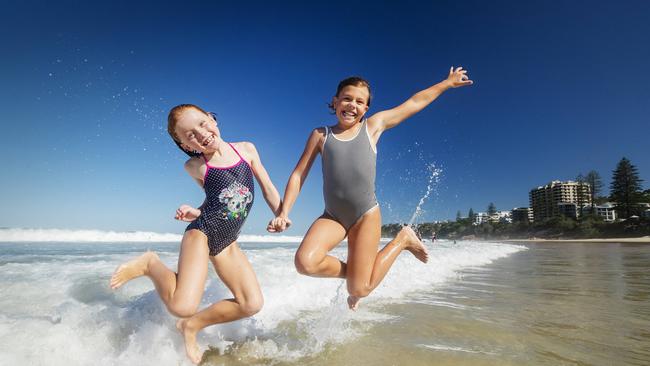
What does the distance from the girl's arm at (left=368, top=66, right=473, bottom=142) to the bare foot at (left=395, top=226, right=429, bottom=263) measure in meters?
1.20

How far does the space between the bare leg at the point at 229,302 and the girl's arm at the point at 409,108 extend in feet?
5.89

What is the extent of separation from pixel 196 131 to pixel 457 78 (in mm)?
2824

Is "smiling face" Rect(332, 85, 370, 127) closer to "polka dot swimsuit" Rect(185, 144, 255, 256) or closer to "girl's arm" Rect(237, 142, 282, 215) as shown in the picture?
"girl's arm" Rect(237, 142, 282, 215)

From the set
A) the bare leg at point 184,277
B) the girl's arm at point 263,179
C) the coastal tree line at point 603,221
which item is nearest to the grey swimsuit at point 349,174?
the girl's arm at point 263,179

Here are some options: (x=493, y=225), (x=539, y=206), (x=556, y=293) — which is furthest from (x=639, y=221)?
(x=556, y=293)

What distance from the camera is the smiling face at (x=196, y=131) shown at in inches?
132

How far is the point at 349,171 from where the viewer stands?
381 centimetres

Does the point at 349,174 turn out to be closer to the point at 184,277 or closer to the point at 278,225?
the point at 278,225

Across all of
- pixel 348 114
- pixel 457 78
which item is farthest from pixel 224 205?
pixel 457 78

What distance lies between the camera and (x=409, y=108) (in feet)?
13.5

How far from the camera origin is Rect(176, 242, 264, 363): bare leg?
3.25 m

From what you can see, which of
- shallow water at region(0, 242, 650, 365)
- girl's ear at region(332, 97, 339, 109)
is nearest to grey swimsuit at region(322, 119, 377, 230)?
girl's ear at region(332, 97, 339, 109)

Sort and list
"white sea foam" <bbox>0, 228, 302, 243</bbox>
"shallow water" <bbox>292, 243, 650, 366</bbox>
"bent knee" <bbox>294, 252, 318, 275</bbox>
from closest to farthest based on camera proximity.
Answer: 1. "shallow water" <bbox>292, 243, 650, 366</bbox>
2. "bent knee" <bbox>294, 252, 318, 275</bbox>
3. "white sea foam" <bbox>0, 228, 302, 243</bbox>

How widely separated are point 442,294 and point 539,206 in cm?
13241
